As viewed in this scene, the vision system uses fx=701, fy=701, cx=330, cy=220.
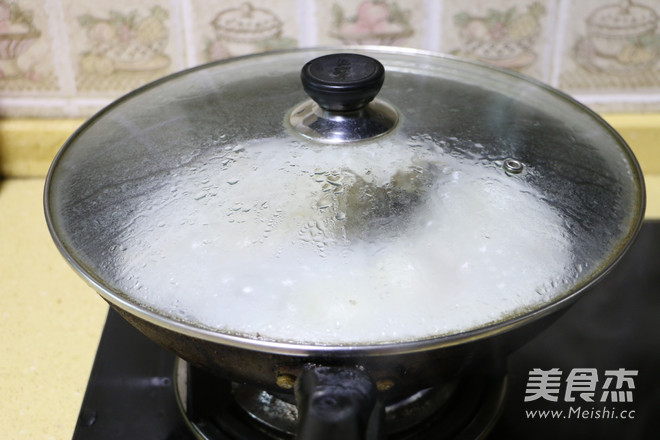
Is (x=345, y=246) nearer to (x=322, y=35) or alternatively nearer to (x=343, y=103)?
(x=343, y=103)

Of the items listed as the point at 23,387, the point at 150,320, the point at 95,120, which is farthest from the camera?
the point at 23,387

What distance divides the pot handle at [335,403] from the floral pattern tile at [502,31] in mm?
932

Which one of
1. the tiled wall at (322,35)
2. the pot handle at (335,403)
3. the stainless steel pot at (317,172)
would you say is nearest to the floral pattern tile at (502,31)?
the tiled wall at (322,35)

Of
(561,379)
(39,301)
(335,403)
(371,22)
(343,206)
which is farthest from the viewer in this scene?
(371,22)

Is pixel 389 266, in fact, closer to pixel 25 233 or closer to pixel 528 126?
pixel 528 126

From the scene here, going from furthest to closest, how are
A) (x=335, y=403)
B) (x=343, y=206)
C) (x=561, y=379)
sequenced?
(x=561, y=379)
(x=343, y=206)
(x=335, y=403)

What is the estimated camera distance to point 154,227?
26.2 inches

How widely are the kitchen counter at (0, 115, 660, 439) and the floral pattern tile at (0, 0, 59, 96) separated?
0.08 meters

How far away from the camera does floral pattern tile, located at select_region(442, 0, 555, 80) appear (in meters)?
1.31

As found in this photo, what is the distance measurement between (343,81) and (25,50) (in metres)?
0.91

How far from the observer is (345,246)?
0.63 m

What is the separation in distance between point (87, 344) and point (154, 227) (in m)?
0.49

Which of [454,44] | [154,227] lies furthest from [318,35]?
[154,227]

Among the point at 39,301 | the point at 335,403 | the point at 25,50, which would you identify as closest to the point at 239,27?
the point at 25,50
